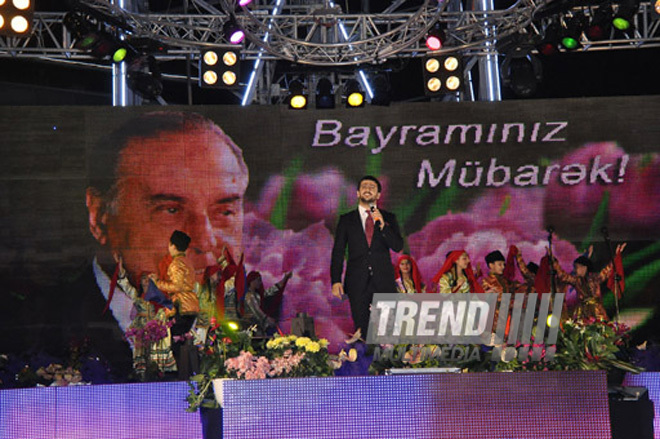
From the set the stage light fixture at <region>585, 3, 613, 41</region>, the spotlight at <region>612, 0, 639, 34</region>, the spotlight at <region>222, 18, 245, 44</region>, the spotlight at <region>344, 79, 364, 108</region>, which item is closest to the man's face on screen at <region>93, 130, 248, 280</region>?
the spotlight at <region>344, 79, 364, 108</region>

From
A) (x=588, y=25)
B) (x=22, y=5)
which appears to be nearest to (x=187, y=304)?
(x=22, y=5)

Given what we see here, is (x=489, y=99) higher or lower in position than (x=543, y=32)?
lower

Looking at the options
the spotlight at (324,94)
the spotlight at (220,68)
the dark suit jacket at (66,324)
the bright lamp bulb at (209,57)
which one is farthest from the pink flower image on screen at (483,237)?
the dark suit jacket at (66,324)

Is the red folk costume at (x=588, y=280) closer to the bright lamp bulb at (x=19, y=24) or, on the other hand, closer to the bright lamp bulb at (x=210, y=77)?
the bright lamp bulb at (x=210, y=77)

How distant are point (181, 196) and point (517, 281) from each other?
378cm

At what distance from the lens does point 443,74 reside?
33.4ft

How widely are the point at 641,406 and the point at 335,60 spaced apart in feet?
20.7

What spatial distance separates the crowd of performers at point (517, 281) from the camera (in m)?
9.55

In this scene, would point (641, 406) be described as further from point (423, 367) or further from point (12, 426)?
point (12, 426)

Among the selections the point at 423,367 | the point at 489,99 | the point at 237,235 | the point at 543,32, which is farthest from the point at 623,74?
the point at 423,367

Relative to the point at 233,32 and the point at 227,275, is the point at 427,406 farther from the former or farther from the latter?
the point at 227,275

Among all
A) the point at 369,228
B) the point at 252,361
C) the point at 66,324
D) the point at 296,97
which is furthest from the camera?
the point at 296,97

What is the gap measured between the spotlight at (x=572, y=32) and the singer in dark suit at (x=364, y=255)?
8.40 ft

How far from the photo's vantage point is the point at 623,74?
44.1 ft
